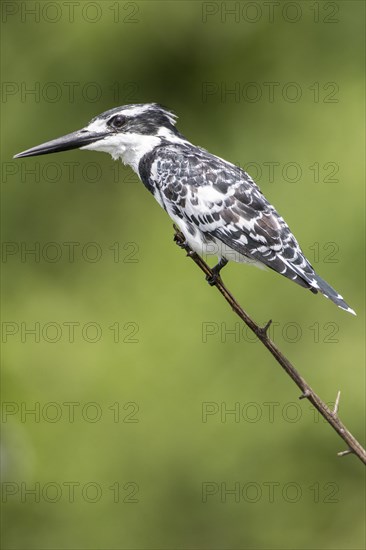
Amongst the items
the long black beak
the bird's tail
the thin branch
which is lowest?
the thin branch

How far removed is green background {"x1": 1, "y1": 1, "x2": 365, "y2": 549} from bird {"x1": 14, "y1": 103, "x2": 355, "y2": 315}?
135 cm

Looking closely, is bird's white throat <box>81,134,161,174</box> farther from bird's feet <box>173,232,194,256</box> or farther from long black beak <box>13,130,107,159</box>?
bird's feet <box>173,232,194,256</box>

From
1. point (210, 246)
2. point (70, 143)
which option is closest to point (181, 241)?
point (210, 246)

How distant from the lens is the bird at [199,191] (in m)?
3.13

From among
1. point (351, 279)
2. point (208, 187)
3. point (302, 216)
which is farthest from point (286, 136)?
point (208, 187)

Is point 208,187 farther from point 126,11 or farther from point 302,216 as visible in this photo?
point 126,11

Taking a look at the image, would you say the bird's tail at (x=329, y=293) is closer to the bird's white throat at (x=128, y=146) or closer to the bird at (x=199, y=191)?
the bird at (x=199, y=191)

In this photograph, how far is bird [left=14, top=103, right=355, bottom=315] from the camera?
3.13 meters

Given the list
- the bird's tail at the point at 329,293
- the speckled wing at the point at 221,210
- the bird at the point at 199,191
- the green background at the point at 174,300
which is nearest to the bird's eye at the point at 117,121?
the bird at the point at 199,191

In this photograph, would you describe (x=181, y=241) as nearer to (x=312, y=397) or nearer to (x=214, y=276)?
(x=214, y=276)

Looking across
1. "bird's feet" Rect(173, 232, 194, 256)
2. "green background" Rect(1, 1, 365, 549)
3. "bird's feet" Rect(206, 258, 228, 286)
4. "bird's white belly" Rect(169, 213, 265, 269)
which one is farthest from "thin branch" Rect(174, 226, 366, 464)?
"green background" Rect(1, 1, 365, 549)

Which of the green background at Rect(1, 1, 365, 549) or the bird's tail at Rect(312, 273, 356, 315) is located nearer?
the bird's tail at Rect(312, 273, 356, 315)

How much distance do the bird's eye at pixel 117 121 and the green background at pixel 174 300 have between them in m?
1.47

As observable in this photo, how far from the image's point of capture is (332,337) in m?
4.55
